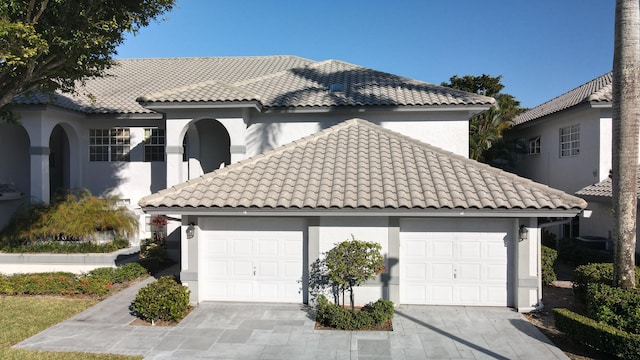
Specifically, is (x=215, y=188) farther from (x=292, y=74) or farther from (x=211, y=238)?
(x=292, y=74)

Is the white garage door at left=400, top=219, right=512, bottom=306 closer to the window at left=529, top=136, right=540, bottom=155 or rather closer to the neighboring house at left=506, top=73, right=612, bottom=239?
the neighboring house at left=506, top=73, right=612, bottom=239

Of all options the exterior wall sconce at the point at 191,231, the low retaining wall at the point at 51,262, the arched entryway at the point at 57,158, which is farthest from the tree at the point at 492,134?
the arched entryway at the point at 57,158

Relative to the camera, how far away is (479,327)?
904cm

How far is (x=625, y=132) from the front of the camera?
848 centimetres

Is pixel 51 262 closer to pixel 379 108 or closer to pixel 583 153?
pixel 379 108

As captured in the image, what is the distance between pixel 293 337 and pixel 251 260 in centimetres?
279

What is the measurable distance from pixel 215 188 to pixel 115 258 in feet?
21.1

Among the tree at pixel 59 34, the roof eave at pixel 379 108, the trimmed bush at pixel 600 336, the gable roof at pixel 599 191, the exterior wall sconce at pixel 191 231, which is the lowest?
the trimmed bush at pixel 600 336

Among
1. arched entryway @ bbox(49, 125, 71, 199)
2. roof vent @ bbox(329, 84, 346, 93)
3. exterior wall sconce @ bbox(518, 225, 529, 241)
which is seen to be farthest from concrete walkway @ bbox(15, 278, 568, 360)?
arched entryway @ bbox(49, 125, 71, 199)

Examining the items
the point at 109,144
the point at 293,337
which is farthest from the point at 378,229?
the point at 109,144

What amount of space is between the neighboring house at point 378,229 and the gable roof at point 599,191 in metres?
5.40

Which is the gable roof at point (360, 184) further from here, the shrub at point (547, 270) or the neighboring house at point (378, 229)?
the shrub at point (547, 270)

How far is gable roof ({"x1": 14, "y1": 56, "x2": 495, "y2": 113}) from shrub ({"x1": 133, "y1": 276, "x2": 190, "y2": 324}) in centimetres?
711

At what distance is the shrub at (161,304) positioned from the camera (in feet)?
30.5
